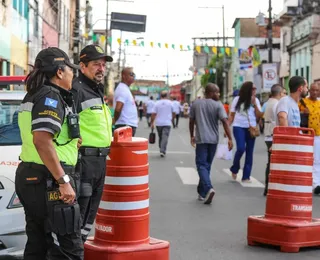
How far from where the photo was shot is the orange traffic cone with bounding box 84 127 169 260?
20.1ft

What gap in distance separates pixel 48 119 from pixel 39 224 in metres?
0.80

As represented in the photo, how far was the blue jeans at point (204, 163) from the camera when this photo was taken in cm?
1084

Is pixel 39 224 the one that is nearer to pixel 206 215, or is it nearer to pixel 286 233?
pixel 286 233

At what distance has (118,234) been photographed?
20.3ft

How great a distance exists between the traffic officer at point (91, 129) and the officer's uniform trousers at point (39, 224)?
0.68 metres

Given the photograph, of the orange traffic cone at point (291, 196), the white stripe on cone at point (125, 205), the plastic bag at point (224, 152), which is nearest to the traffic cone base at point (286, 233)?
the orange traffic cone at point (291, 196)

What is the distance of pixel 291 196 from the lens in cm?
754

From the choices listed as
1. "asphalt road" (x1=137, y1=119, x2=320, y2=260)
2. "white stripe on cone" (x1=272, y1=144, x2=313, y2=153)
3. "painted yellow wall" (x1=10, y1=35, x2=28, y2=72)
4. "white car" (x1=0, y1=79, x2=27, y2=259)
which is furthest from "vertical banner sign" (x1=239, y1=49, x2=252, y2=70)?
"white car" (x1=0, y1=79, x2=27, y2=259)

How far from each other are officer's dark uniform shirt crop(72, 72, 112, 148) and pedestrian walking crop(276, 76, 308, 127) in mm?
4530

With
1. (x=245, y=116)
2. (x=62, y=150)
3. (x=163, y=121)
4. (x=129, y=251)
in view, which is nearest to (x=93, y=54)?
(x=62, y=150)

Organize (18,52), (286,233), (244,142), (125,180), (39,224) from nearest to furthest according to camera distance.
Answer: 1. (39,224)
2. (125,180)
3. (286,233)
4. (244,142)
5. (18,52)

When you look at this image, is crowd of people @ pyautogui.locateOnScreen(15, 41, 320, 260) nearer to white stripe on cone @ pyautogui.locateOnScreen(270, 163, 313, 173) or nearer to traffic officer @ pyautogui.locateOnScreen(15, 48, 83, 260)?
traffic officer @ pyautogui.locateOnScreen(15, 48, 83, 260)

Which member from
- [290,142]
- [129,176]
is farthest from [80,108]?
[290,142]

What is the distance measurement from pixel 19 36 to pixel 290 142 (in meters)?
23.5
